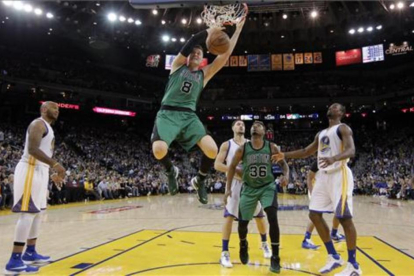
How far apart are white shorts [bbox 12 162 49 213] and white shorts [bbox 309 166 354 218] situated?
4.08m

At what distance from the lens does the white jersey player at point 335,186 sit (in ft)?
16.3

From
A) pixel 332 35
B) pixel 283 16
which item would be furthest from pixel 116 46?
pixel 332 35

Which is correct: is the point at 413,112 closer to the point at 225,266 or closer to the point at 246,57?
the point at 246,57

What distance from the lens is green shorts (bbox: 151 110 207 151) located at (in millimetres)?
4332

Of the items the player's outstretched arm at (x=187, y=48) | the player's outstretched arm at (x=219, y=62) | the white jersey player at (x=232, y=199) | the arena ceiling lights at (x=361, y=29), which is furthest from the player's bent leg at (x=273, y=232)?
the arena ceiling lights at (x=361, y=29)

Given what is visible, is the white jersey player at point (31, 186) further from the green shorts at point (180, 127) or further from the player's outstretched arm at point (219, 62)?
the player's outstretched arm at point (219, 62)

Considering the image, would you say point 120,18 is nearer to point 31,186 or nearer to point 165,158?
point 31,186

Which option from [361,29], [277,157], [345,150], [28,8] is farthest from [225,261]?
[361,29]

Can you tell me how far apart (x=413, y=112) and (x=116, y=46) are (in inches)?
1029

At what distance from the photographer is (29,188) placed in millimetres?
5301

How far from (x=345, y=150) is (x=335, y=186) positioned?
55 cm

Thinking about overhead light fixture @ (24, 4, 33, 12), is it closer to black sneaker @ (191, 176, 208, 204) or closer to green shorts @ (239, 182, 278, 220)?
black sneaker @ (191, 176, 208, 204)

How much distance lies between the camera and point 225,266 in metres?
5.27

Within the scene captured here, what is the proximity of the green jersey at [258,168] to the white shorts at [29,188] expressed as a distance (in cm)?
307
